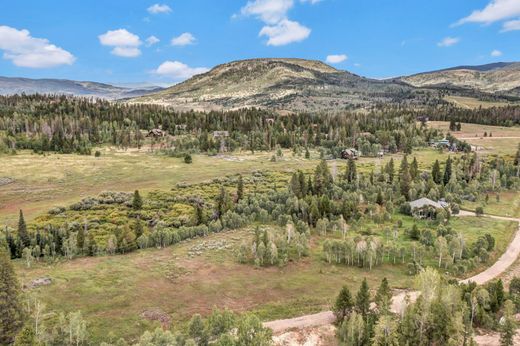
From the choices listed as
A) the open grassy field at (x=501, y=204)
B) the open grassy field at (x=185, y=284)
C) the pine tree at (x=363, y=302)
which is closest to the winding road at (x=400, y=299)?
the open grassy field at (x=185, y=284)

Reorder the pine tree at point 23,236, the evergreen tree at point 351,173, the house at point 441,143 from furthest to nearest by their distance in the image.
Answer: the house at point 441,143 < the evergreen tree at point 351,173 < the pine tree at point 23,236

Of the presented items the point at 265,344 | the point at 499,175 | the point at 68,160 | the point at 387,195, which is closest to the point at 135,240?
the point at 265,344

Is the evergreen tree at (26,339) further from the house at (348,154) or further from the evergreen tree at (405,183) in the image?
the house at (348,154)

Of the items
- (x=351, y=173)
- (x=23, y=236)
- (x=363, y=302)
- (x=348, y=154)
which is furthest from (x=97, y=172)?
(x=363, y=302)

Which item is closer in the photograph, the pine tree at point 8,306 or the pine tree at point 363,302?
the pine tree at point 8,306

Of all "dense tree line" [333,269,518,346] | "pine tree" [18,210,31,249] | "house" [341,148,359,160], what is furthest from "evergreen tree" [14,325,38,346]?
"house" [341,148,359,160]

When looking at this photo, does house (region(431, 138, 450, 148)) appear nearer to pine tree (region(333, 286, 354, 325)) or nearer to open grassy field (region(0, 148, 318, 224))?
open grassy field (region(0, 148, 318, 224))

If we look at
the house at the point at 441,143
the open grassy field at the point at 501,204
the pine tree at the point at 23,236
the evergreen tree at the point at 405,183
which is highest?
the house at the point at 441,143
